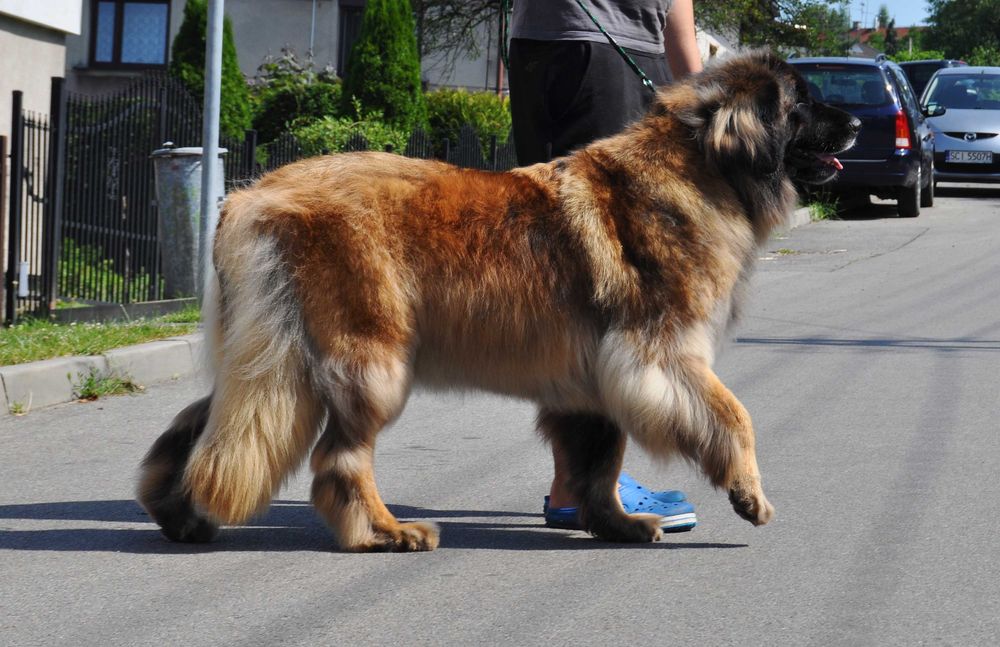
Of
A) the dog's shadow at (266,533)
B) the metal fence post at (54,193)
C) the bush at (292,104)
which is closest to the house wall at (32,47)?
the metal fence post at (54,193)

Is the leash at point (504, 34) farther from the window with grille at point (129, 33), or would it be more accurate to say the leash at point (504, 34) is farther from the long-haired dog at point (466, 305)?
the window with grille at point (129, 33)

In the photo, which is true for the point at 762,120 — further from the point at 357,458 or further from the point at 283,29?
the point at 283,29

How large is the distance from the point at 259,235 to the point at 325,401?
53 cm

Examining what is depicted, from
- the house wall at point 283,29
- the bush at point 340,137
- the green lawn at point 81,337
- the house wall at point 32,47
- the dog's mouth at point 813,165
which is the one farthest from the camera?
the house wall at point 283,29

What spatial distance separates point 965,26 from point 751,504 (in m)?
78.5

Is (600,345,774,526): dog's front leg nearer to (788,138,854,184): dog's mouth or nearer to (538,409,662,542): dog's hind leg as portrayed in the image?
(538,409,662,542): dog's hind leg

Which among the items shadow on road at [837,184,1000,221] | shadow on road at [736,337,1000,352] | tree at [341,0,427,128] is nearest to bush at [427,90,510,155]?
tree at [341,0,427,128]

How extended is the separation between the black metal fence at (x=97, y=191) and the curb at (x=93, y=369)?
288cm

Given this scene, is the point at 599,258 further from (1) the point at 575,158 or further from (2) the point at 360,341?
(2) the point at 360,341

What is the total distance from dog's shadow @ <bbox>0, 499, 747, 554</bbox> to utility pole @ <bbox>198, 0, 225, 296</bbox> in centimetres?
457

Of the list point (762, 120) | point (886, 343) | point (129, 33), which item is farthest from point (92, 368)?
point (129, 33)

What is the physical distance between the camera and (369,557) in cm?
411

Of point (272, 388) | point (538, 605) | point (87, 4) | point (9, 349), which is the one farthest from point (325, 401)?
point (87, 4)

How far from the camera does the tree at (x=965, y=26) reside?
2948 inches
